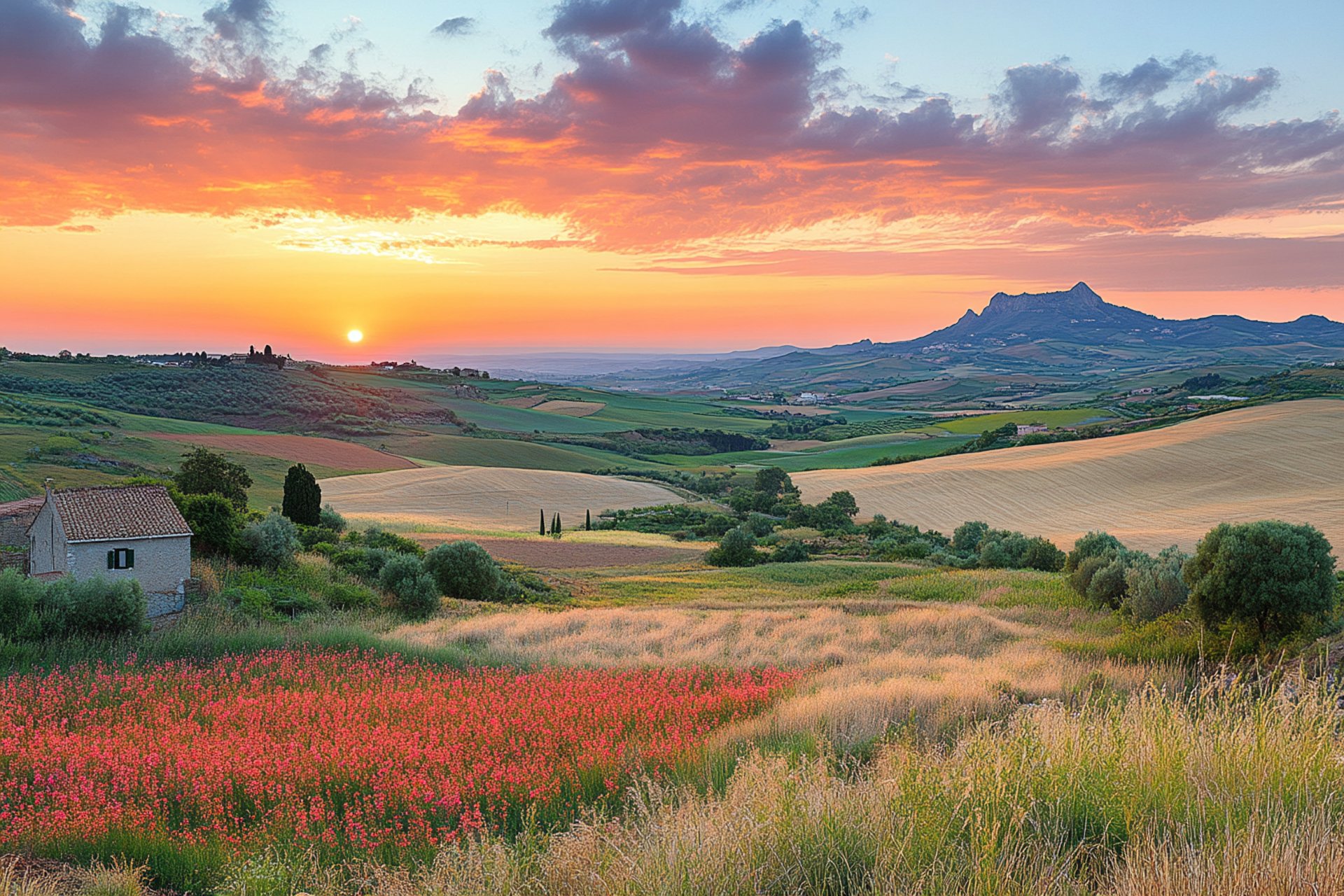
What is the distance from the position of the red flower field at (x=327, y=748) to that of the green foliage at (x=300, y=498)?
27386mm

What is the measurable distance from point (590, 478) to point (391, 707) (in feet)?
253

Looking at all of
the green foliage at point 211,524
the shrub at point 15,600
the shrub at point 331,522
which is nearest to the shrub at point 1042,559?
the shrub at point 331,522

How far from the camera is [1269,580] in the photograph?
15.8 meters

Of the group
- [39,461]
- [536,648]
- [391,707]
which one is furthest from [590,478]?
[391,707]

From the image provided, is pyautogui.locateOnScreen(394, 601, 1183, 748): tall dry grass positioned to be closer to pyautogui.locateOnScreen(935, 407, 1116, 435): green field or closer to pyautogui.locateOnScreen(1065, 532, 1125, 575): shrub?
pyautogui.locateOnScreen(1065, 532, 1125, 575): shrub

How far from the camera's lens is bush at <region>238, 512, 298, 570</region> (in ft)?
88.0

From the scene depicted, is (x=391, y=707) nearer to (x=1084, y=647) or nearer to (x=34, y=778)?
(x=34, y=778)

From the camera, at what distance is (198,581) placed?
2361cm

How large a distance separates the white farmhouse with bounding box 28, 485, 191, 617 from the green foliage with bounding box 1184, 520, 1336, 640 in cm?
2353

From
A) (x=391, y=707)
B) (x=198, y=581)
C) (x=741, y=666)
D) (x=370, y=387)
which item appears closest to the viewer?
(x=391, y=707)

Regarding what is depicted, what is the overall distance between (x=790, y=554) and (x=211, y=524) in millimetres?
31852

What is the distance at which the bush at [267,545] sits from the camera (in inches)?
1056

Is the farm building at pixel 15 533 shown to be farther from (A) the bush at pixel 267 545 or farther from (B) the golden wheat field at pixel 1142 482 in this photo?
(B) the golden wheat field at pixel 1142 482

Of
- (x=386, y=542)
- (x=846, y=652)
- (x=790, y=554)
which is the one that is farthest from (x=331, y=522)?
(x=846, y=652)
